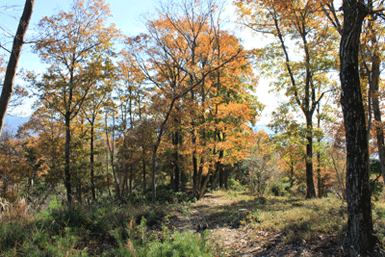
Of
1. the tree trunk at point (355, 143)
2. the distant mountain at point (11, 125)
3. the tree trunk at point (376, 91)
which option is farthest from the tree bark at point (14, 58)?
the tree trunk at point (376, 91)

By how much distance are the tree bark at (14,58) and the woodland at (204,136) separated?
0.09 ft

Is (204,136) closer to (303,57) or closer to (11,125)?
(303,57)

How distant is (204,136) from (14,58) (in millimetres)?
8714

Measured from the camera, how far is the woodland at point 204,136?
3.81 metres

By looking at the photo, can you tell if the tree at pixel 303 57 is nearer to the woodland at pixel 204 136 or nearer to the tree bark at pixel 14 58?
the woodland at pixel 204 136

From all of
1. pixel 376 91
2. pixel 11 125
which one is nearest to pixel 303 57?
pixel 376 91

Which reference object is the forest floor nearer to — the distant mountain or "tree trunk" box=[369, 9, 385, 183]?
"tree trunk" box=[369, 9, 385, 183]

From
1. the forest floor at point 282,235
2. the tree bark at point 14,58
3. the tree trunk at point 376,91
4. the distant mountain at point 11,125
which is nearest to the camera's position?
the forest floor at point 282,235

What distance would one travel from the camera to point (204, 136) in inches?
490

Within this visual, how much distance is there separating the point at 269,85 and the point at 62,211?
11.8 metres

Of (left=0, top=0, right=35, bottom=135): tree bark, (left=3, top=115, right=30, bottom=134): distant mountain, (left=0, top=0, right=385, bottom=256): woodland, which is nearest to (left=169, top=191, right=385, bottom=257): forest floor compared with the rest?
(left=0, top=0, right=385, bottom=256): woodland

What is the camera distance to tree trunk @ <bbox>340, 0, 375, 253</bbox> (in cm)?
365

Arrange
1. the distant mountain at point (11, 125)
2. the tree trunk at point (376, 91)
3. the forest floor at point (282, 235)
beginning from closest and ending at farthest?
1. the forest floor at point (282, 235)
2. the tree trunk at point (376, 91)
3. the distant mountain at point (11, 125)

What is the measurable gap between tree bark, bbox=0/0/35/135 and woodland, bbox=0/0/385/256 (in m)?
0.03
